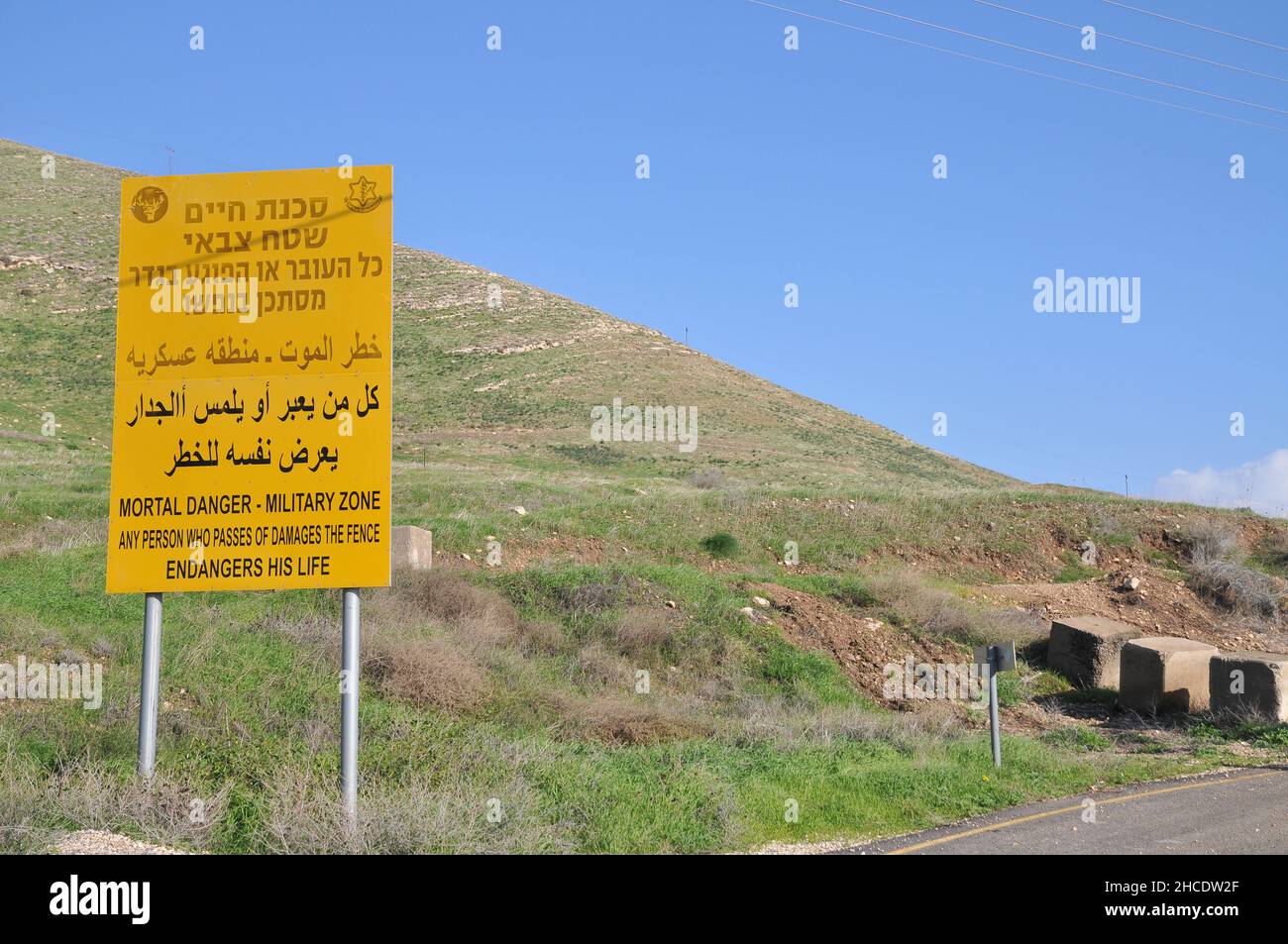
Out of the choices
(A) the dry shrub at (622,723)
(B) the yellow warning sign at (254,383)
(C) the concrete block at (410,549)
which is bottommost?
(A) the dry shrub at (622,723)

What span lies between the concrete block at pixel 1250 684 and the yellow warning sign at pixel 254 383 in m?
13.0

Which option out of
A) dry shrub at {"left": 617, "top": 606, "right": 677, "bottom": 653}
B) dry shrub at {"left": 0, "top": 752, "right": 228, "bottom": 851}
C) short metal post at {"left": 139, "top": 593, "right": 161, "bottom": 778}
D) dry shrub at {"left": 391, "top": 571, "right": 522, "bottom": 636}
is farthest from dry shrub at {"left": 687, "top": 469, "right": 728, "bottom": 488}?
→ dry shrub at {"left": 0, "top": 752, "right": 228, "bottom": 851}

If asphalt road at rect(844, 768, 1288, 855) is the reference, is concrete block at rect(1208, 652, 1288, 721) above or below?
above

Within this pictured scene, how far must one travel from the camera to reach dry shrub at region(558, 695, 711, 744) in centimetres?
1323

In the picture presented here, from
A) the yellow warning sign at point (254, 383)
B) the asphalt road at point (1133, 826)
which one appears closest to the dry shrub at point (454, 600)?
the yellow warning sign at point (254, 383)

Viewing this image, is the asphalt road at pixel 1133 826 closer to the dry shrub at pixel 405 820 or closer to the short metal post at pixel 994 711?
the short metal post at pixel 994 711

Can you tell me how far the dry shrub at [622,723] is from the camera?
1323cm

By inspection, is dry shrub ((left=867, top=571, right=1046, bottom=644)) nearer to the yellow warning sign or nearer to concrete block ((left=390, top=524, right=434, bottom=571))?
concrete block ((left=390, top=524, right=434, bottom=571))

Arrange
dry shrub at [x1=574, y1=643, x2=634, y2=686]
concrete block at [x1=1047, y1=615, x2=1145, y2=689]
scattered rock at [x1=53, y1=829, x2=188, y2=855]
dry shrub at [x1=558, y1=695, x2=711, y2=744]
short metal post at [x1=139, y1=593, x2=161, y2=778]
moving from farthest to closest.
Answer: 1. concrete block at [x1=1047, y1=615, x2=1145, y2=689]
2. dry shrub at [x1=574, y1=643, x2=634, y2=686]
3. dry shrub at [x1=558, y1=695, x2=711, y2=744]
4. short metal post at [x1=139, y1=593, x2=161, y2=778]
5. scattered rock at [x1=53, y1=829, x2=188, y2=855]

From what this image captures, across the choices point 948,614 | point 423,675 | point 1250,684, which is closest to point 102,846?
point 423,675

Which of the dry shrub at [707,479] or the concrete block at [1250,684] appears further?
the dry shrub at [707,479]

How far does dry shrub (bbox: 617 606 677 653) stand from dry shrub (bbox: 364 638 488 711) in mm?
4241
